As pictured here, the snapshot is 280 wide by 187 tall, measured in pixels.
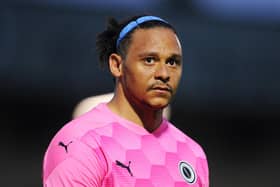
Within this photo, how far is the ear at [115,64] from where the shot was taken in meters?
2.67

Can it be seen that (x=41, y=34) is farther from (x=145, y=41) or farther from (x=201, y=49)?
(x=145, y=41)


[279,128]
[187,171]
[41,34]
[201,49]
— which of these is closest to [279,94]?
[279,128]

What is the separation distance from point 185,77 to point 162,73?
4845mm

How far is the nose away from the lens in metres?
2.54

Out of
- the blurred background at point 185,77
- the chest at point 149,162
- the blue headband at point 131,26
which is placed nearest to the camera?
the chest at point 149,162

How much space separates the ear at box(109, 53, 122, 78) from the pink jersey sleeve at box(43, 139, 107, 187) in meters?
0.34

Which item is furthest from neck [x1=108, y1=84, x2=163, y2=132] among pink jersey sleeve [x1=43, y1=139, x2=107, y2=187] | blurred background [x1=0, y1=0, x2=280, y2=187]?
blurred background [x1=0, y1=0, x2=280, y2=187]

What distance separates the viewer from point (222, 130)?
776 cm

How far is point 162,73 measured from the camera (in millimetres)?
2543

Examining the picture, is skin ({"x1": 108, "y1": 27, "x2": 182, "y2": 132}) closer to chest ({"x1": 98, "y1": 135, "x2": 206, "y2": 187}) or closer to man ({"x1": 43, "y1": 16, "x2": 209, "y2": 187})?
man ({"x1": 43, "y1": 16, "x2": 209, "y2": 187})

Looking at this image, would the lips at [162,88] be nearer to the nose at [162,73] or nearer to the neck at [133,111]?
the nose at [162,73]

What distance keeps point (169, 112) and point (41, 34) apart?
5.10 ft

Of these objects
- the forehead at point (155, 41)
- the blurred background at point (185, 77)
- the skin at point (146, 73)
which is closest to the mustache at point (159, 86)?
the skin at point (146, 73)

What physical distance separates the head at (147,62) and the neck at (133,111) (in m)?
0.02
